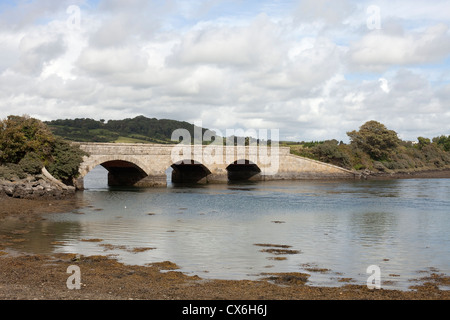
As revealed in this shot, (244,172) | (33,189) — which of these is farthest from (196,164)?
(33,189)

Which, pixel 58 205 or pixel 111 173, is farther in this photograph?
pixel 111 173

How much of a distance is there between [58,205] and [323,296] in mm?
27142

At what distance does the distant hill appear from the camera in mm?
120188

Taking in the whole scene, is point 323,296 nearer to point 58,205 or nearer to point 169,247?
point 169,247

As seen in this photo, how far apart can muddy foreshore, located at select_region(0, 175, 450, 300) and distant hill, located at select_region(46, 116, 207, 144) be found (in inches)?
3930

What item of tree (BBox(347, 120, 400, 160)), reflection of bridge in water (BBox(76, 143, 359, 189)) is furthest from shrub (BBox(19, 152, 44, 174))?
tree (BBox(347, 120, 400, 160))

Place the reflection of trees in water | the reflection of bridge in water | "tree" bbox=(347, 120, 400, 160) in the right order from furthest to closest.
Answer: "tree" bbox=(347, 120, 400, 160), the reflection of bridge in water, the reflection of trees in water

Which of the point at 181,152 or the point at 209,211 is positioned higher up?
the point at 181,152

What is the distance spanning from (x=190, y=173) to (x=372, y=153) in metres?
38.7

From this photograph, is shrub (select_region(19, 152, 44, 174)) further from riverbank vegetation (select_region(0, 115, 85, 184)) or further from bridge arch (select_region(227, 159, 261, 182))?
bridge arch (select_region(227, 159, 261, 182))
